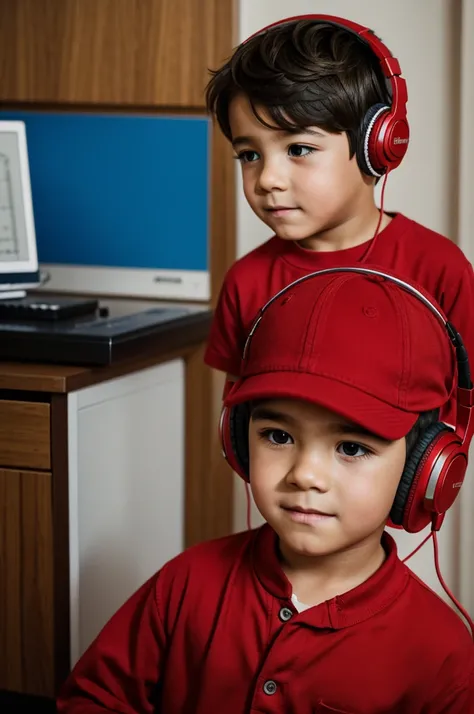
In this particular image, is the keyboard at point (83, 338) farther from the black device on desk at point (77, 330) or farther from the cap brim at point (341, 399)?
the cap brim at point (341, 399)

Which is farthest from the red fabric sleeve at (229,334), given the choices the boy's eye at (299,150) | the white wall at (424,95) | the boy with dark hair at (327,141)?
the white wall at (424,95)

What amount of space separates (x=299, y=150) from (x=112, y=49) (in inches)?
41.3

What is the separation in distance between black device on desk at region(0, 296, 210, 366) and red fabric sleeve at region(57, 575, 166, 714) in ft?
2.19

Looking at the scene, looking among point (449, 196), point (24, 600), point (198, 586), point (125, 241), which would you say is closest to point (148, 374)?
point (125, 241)

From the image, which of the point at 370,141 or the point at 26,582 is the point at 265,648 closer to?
the point at 370,141

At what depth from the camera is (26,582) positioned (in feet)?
6.23

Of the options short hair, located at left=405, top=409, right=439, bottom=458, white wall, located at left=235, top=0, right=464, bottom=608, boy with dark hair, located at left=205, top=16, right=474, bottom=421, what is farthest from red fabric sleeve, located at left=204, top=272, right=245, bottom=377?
white wall, located at left=235, top=0, right=464, bottom=608

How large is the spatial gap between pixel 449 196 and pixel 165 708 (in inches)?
50.0

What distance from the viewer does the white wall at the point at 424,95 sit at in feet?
7.16

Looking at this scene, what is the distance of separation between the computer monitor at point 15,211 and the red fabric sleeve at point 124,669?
1.01 metres

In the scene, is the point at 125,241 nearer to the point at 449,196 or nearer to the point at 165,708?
the point at 449,196

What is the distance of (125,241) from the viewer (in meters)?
2.45

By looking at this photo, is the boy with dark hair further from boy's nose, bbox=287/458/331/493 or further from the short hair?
boy's nose, bbox=287/458/331/493

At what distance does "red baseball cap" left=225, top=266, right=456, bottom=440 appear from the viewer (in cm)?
113
